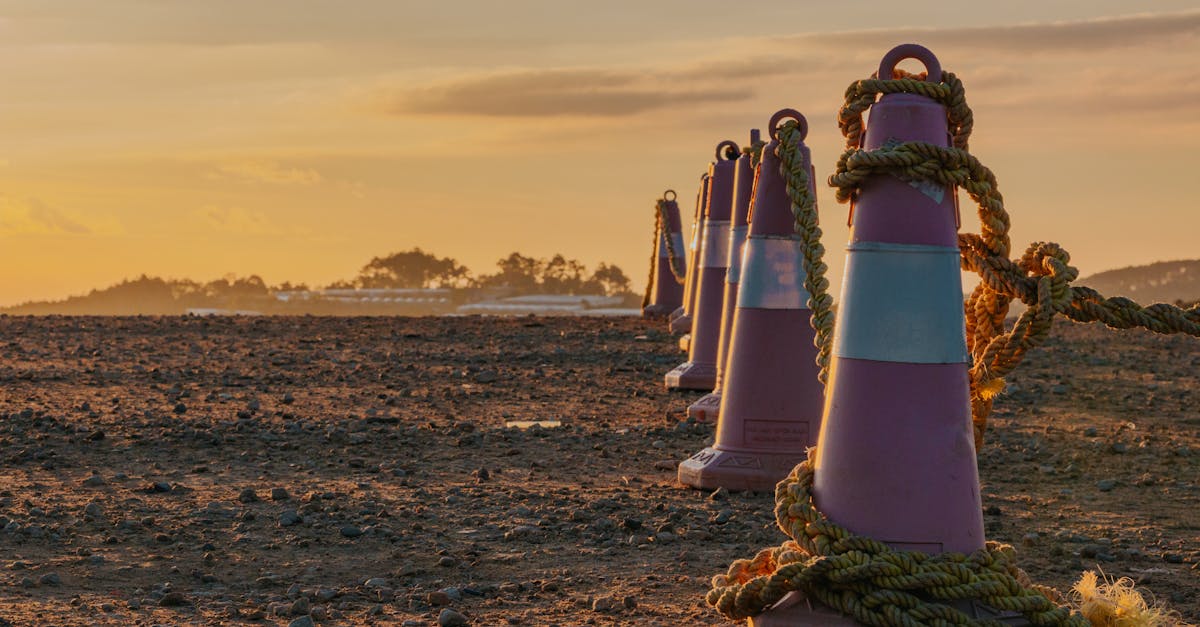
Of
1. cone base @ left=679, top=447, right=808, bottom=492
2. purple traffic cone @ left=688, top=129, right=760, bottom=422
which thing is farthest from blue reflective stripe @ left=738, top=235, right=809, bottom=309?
purple traffic cone @ left=688, top=129, right=760, bottom=422

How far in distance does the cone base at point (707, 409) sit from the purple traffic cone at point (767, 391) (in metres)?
1.73

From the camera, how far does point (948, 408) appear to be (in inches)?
154

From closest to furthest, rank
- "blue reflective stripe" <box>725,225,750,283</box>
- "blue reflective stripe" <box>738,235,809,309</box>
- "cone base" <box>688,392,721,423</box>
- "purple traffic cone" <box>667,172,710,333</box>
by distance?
1. "blue reflective stripe" <box>738,235,809,309</box>
2. "cone base" <box>688,392,721,423</box>
3. "blue reflective stripe" <box>725,225,750,283</box>
4. "purple traffic cone" <box>667,172,710,333</box>

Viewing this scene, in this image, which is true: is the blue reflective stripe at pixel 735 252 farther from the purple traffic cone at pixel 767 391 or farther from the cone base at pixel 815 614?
the cone base at pixel 815 614

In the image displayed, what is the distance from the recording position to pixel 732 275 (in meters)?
8.77

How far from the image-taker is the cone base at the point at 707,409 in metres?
8.38

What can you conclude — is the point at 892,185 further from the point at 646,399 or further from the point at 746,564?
the point at 646,399

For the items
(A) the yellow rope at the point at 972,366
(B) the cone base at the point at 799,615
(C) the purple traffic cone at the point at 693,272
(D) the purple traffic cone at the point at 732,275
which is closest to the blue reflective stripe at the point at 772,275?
(D) the purple traffic cone at the point at 732,275

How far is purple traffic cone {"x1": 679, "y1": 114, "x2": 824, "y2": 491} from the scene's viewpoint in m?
6.38

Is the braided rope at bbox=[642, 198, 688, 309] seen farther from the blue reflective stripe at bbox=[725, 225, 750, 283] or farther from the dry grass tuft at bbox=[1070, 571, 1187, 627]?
the dry grass tuft at bbox=[1070, 571, 1187, 627]

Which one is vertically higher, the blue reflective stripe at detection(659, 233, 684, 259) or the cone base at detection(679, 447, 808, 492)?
the blue reflective stripe at detection(659, 233, 684, 259)

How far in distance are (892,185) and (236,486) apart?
146 inches

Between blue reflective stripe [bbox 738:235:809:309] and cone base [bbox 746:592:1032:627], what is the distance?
2688 millimetres

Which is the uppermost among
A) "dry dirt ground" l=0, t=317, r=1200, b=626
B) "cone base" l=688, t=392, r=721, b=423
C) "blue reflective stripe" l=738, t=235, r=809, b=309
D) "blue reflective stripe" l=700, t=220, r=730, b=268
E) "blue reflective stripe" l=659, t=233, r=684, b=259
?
"blue reflective stripe" l=659, t=233, r=684, b=259
